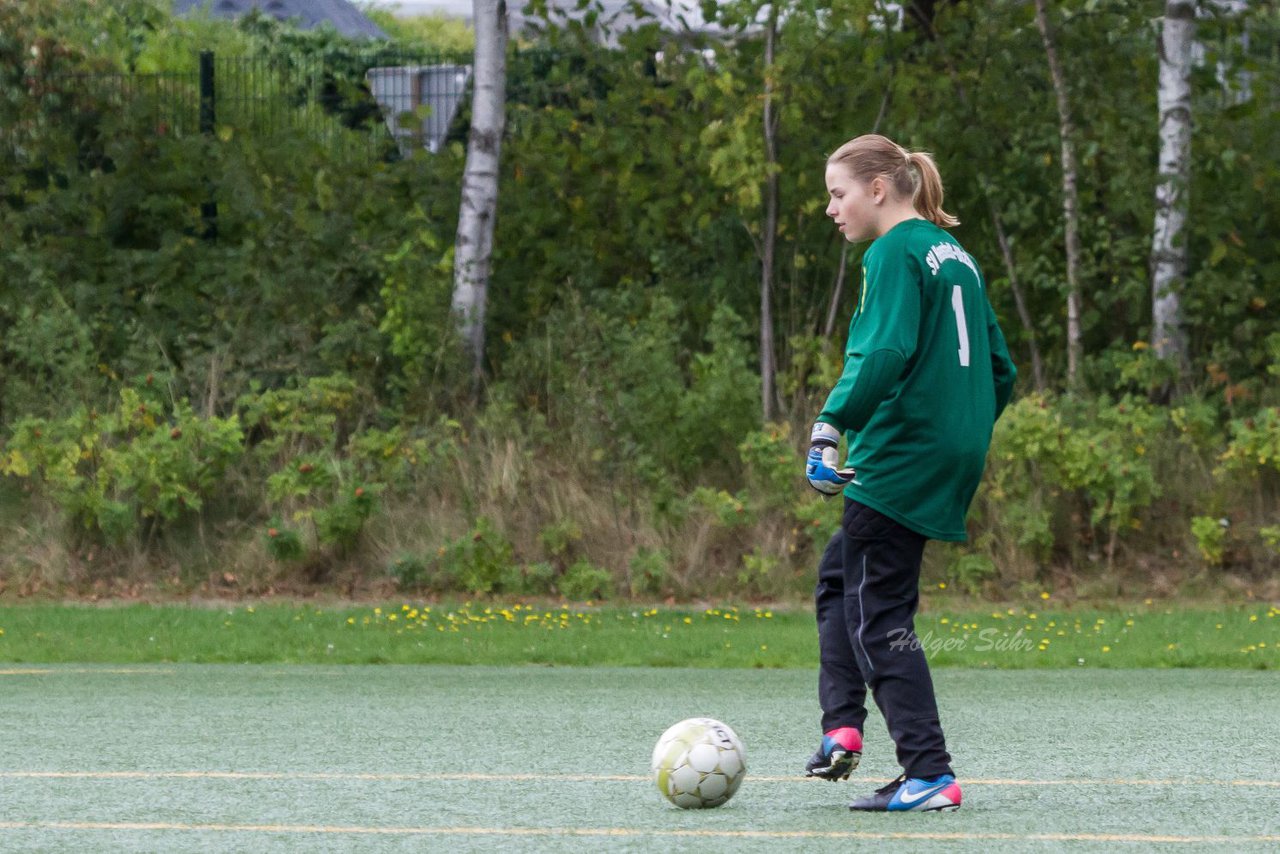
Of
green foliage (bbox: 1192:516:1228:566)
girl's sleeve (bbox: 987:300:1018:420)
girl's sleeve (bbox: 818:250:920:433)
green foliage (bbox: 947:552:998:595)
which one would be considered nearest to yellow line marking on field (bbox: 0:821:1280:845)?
girl's sleeve (bbox: 818:250:920:433)

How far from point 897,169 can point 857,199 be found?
0.47 feet

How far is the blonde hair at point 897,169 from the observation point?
5.36 metres

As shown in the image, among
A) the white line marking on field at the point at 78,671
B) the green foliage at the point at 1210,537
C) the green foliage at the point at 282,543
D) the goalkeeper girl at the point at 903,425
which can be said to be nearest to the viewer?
the goalkeeper girl at the point at 903,425

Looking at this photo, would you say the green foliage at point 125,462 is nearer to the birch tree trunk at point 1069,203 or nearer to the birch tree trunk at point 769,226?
the birch tree trunk at point 769,226

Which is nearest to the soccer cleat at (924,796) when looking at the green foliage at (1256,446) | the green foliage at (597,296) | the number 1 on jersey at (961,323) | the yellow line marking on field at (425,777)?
the yellow line marking on field at (425,777)

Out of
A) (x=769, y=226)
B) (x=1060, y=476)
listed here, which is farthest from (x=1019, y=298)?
(x=1060, y=476)

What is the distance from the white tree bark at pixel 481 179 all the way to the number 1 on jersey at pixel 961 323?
10.6m

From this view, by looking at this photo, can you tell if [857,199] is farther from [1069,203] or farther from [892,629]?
[1069,203]

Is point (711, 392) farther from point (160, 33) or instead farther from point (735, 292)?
point (160, 33)

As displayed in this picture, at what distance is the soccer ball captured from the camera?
5.29 m

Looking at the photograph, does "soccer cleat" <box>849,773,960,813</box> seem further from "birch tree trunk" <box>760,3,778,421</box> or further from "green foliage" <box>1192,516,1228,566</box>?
"birch tree trunk" <box>760,3,778,421</box>

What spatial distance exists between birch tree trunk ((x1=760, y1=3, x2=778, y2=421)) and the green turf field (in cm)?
619

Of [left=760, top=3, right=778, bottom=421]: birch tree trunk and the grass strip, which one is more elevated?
[left=760, top=3, right=778, bottom=421]: birch tree trunk

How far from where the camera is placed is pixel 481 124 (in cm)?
1577
